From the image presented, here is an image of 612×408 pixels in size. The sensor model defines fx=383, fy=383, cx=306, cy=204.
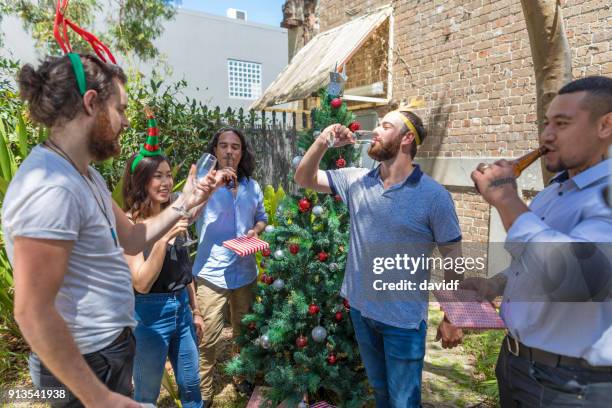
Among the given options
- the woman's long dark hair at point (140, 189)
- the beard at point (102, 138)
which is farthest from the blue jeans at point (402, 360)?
the beard at point (102, 138)

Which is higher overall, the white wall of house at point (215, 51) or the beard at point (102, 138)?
the white wall of house at point (215, 51)

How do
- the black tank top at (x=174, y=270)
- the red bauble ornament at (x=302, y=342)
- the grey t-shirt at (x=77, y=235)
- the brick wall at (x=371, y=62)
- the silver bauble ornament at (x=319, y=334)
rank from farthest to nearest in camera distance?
the brick wall at (x=371, y=62) < the red bauble ornament at (x=302, y=342) < the silver bauble ornament at (x=319, y=334) < the black tank top at (x=174, y=270) < the grey t-shirt at (x=77, y=235)

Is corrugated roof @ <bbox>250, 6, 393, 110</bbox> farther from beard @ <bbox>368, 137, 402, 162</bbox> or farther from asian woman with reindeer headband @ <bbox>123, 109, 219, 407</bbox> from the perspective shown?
asian woman with reindeer headband @ <bbox>123, 109, 219, 407</bbox>

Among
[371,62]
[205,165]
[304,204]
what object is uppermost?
[371,62]

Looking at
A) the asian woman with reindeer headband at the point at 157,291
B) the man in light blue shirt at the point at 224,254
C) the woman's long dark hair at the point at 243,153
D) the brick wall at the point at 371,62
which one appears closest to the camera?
the asian woman with reindeer headband at the point at 157,291

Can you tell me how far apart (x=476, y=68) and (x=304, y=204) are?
3.63 metres

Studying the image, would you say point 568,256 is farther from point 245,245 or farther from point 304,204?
point 245,245

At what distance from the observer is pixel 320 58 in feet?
21.7

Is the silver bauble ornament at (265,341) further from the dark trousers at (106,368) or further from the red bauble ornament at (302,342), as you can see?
the dark trousers at (106,368)

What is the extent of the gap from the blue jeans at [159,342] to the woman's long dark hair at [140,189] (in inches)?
20.4

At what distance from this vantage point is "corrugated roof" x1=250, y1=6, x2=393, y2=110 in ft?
19.6

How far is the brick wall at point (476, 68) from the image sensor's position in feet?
13.5

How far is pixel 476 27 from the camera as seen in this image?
16.7ft

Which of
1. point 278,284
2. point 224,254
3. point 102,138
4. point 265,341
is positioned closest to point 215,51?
point 224,254
